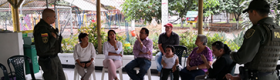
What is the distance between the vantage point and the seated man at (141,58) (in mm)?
3912

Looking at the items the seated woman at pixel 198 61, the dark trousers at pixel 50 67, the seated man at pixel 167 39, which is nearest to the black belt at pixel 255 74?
the seated woman at pixel 198 61

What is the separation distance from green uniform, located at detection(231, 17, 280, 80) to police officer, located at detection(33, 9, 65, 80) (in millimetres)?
2283

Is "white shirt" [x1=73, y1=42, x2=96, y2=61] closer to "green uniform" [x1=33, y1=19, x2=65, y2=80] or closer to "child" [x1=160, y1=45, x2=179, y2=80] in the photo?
"green uniform" [x1=33, y1=19, x2=65, y2=80]

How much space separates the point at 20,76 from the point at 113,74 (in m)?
1.50

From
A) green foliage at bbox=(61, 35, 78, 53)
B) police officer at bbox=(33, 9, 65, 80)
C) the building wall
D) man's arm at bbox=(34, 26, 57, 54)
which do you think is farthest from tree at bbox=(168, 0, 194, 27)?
the building wall

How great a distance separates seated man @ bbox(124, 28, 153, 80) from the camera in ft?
12.8

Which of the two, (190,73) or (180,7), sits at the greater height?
(180,7)

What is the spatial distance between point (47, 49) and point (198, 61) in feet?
7.23

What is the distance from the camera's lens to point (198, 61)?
3393 mm

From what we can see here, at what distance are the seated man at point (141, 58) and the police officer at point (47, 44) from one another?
4.39 ft

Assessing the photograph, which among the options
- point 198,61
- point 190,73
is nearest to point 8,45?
point 190,73

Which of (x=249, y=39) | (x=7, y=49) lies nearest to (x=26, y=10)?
(x=7, y=49)

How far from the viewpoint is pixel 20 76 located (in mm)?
3506

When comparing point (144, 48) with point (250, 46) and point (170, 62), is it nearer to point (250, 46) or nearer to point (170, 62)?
point (170, 62)
